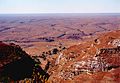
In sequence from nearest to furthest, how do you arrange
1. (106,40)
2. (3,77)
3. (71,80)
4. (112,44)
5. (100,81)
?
(100,81) < (71,80) < (3,77) < (112,44) < (106,40)

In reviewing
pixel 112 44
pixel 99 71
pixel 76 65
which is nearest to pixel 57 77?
pixel 76 65

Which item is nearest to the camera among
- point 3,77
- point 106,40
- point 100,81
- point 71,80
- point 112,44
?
point 100,81

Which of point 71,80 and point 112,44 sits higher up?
point 112,44

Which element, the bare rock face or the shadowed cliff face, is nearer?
the bare rock face

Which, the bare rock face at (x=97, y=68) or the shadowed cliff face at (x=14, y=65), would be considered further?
the shadowed cliff face at (x=14, y=65)

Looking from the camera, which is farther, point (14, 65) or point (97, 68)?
point (14, 65)

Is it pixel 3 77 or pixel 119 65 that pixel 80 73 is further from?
pixel 3 77

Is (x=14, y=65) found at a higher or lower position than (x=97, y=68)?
lower

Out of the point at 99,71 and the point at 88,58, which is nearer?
the point at 99,71
